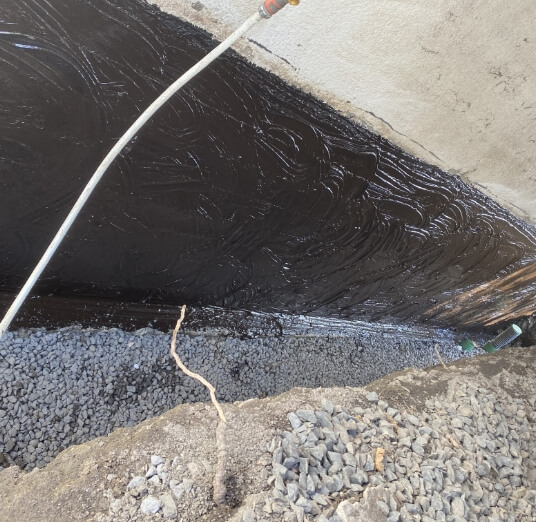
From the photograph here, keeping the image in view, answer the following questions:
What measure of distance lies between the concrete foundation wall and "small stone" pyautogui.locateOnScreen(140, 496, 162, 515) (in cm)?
138

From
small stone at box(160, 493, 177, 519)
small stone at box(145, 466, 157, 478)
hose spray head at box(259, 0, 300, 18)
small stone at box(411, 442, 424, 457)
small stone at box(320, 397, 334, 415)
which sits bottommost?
small stone at box(145, 466, 157, 478)

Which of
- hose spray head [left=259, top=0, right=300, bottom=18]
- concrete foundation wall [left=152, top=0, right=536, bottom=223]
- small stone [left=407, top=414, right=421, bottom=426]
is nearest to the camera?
hose spray head [left=259, top=0, right=300, bottom=18]

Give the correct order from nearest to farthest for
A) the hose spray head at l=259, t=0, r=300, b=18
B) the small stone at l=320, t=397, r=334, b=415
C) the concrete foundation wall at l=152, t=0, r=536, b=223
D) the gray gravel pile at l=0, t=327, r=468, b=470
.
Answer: the hose spray head at l=259, t=0, r=300, b=18 < the concrete foundation wall at l=152, t=0, r=536, b=223 < the small stone at l=320, t=397, r=334, b=415 < the gray gravel pile at l=0, t=327, r=468, b=470

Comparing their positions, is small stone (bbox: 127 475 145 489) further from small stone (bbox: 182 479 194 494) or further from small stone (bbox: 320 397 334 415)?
small stone (bbox: 320 397 334 415)

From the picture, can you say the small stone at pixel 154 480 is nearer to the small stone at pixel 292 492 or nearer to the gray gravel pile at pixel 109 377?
the small stone at pixel 292 492

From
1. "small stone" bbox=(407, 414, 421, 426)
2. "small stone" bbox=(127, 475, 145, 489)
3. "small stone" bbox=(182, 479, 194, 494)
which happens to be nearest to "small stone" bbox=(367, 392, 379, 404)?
"small stone" bbox=(407, 414, 421, 426)

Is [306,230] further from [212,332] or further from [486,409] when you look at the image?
[486,409]

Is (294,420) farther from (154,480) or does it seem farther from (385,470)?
(154,480)

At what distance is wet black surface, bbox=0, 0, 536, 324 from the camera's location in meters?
1.39

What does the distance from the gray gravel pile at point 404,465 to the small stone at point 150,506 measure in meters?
0.24

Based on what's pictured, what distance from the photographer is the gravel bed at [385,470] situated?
1.17 m

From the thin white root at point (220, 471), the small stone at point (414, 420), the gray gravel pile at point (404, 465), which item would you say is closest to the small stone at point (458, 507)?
the gray gravel pile at point (404, 465)

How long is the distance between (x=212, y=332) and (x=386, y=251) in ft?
3.75

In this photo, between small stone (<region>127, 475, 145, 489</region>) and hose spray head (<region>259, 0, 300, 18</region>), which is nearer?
hose spray head (<region>259, 0, 300, 18</region>)
